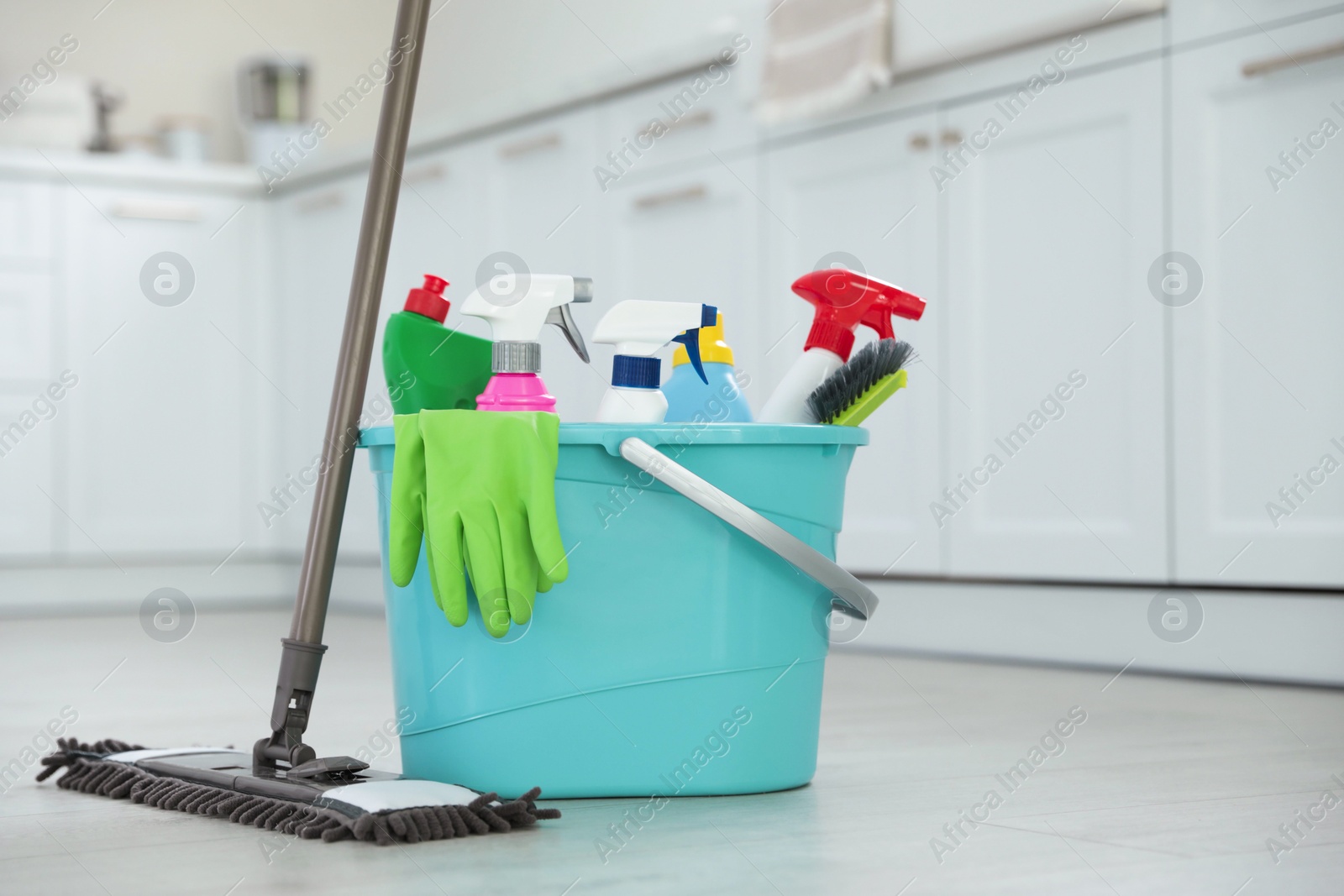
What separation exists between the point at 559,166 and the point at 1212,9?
1176mm

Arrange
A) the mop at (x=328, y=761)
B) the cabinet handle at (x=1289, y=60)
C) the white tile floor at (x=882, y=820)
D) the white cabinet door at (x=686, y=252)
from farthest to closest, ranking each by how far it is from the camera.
→ the white cabinet door at (x=686, y=252) → the cabinet handle at (x=1289, y=60) → the mop at (x=328, y=761) → the white tile floor at (x=882, y=820)

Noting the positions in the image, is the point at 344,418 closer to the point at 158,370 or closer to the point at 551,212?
the point at 551,212

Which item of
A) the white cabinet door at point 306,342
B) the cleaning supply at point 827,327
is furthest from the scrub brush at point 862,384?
the white cabinet door at point 306,342

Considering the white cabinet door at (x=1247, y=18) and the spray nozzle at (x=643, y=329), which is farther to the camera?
the white cabinet door at (x=1247, y=18)

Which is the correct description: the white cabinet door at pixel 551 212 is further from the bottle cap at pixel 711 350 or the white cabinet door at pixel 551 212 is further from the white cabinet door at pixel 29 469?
the bottle cap at pixel 711 350

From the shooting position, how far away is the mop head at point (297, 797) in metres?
0.77

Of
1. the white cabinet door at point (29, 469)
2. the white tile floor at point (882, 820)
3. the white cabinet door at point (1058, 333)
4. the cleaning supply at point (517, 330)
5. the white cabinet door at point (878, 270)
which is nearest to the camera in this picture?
the white tile floor at point (882, 820)

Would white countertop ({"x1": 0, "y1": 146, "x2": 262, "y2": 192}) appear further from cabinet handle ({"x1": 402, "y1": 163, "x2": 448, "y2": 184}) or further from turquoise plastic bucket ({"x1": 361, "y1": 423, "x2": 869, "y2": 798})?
turquoise plastic bucket ({"x1": 361, "y1": 423, "x2": 869, "y2": 798})

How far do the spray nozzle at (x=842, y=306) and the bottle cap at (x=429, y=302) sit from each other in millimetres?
241

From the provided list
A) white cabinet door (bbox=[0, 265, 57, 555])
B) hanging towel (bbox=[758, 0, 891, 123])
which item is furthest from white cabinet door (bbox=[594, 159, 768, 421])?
white cabinet door (bbox=[0, 265, 57, 555])

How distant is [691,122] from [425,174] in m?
0.77

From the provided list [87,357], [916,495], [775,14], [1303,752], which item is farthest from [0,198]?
[1303,752]

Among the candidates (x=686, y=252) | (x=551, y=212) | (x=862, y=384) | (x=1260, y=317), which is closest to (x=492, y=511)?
(x=862, y=384)

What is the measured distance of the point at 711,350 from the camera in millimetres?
999
